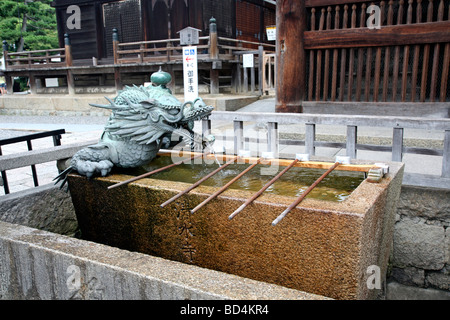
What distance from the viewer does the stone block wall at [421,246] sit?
441 cm

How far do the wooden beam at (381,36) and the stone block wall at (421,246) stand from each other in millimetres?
3355

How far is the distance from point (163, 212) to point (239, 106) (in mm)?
9406

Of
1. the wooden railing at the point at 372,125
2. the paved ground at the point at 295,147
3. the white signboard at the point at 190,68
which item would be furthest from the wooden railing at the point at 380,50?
the white signboard at the point at 190,68

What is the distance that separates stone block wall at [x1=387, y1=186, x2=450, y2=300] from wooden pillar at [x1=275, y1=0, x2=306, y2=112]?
3.62 meters

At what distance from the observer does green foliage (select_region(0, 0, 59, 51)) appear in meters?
18.6

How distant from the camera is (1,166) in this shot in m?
3.40

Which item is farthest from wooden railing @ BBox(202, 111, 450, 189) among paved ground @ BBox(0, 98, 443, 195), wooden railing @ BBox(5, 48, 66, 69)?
wooden railing @ BBox(5, 48, 66, 69)

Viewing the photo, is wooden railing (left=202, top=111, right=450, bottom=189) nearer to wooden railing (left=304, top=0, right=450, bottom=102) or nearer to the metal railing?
the metal railing

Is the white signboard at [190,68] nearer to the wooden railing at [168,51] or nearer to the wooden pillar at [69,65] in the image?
the wooden railing at [168,51]

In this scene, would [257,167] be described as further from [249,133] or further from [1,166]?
[249,133]

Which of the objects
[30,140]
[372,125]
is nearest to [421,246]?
[372,125]

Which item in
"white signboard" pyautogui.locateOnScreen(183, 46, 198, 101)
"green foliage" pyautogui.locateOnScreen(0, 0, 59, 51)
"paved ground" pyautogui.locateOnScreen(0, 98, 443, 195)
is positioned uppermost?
"green foliage" pyautogui.locateOnScreen(0, 0, 59, 51)

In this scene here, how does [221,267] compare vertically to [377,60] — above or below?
below
